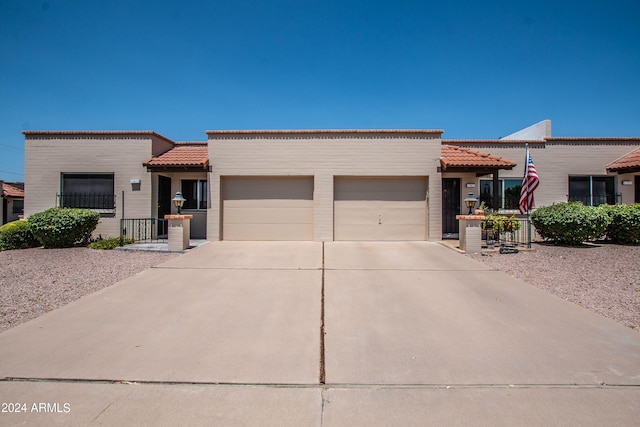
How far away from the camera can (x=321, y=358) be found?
3.69 metres

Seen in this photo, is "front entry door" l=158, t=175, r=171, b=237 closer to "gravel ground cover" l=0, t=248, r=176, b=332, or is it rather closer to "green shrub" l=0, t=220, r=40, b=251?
"gravel ground cover" l=0, t=248, r=176, b=332

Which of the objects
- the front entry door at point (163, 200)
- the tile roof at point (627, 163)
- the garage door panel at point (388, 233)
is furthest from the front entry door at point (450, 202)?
the front entry door at point (163, 200)

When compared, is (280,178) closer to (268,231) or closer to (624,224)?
(268,231)

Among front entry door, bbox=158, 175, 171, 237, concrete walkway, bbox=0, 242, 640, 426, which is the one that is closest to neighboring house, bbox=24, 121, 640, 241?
front entry door, bbox=158, 175, 171, 237

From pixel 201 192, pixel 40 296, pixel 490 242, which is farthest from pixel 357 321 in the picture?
pixel 201 192

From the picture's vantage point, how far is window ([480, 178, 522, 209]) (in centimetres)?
1419

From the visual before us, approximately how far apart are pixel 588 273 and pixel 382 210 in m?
6.12

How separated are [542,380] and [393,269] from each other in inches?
178

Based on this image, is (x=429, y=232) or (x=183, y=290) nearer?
(x=183, y=290)

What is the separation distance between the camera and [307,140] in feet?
40.0

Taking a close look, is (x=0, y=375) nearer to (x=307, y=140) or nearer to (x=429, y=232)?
(x=307, y=140)

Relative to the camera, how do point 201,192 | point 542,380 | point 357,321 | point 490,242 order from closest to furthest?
point 542,380 < point 357,321 < point 490,242 < point 201,192

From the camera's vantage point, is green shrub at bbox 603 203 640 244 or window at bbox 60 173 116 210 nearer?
green shrub at bbox 603 203 640 244

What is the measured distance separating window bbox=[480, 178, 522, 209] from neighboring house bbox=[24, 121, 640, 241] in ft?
3.94
